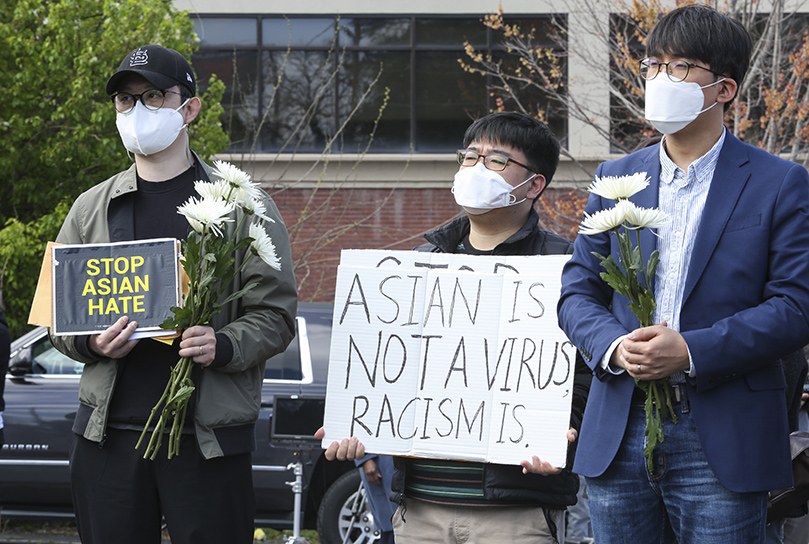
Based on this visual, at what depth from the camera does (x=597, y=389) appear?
2775 mm

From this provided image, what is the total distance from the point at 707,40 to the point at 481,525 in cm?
164

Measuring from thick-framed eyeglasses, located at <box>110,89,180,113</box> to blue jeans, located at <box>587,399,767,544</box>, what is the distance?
6.67 ft

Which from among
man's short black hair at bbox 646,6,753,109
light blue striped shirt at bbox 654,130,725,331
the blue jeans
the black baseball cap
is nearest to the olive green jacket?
the black baseball cap

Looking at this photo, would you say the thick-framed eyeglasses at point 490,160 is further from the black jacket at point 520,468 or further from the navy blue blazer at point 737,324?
the navy blue blazer at point 737,324

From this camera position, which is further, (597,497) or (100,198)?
(100,198)

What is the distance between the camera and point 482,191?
132 inches

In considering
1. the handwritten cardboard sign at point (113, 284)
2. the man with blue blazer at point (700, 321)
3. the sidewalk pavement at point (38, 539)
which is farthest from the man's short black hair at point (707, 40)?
the sidewalk pavement at point (38, 539)

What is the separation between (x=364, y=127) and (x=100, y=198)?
496 inches

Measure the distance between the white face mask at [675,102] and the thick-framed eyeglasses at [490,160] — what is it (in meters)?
0.76

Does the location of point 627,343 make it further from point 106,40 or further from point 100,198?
point 106,40

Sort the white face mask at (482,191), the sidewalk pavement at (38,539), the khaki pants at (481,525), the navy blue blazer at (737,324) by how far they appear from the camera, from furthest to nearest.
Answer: the sidewalk pavement at (38,539) < the white face mask at (482,191) < the khaki pants at (481,525) < the navy blue blazer at (737,324)

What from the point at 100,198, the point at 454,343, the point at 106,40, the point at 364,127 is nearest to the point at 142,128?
the point at 100,198

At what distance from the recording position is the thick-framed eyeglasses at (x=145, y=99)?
3455mm

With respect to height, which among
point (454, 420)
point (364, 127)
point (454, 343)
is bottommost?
point (454, 420)
